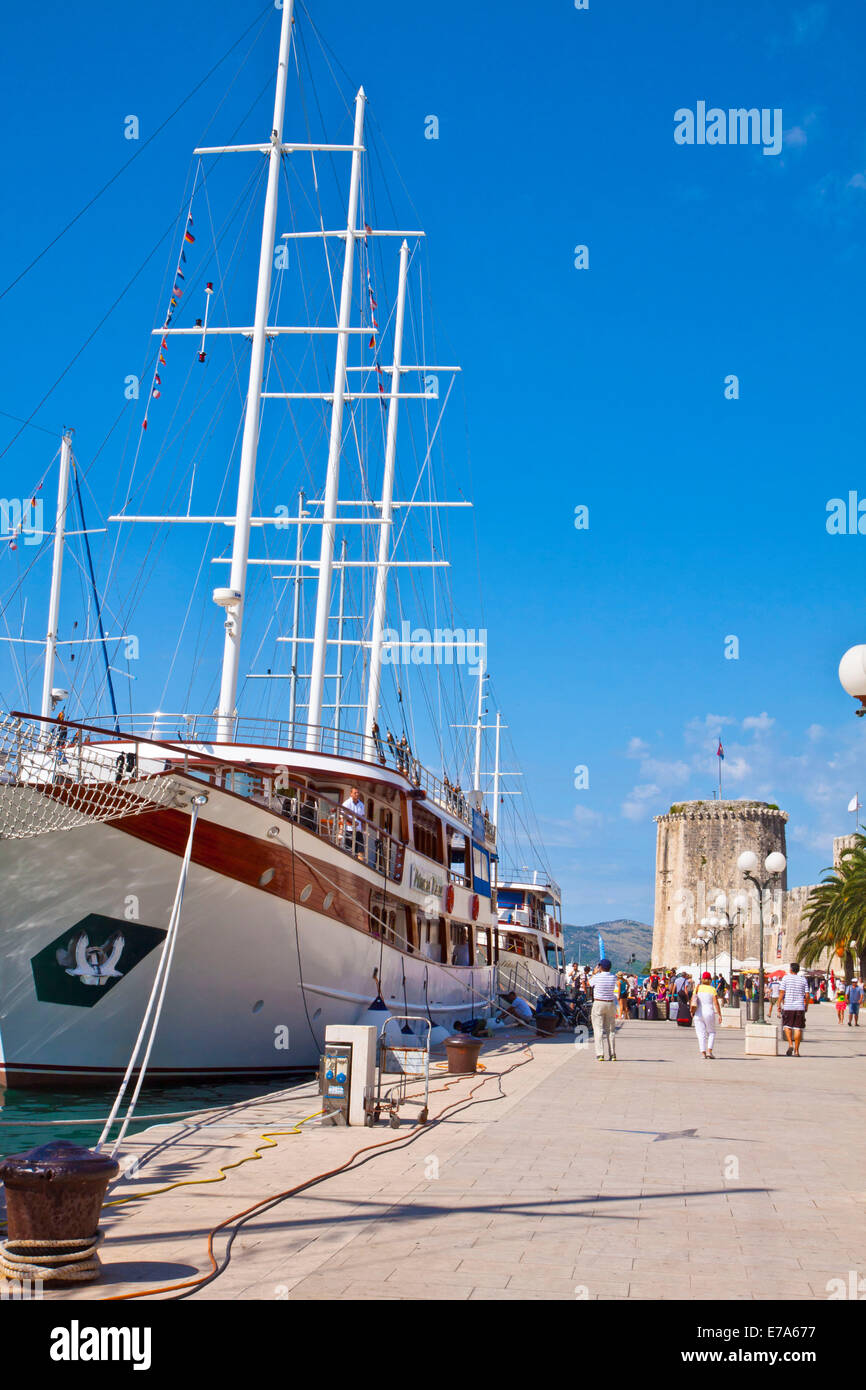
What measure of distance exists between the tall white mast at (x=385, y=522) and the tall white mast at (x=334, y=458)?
6.40 feet

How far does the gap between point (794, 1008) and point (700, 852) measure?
2683 inches

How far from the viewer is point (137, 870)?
47.6 ft

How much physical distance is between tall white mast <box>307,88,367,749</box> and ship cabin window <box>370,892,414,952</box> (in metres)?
4.55

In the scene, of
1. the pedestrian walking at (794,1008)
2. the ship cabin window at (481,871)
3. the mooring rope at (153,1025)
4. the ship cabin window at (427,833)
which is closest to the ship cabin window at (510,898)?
the ship cabin window at (481,871)

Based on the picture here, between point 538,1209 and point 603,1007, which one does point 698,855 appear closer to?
point 603,1007

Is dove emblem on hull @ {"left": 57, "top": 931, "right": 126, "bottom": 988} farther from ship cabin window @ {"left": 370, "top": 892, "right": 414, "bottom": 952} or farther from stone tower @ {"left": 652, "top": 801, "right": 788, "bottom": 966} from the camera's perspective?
stone tower @ {"left": 652, "top": 801, "right": 788, "bottom": 966}

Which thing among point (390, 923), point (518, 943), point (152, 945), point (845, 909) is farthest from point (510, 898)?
point (152, 945)

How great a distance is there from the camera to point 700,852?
283ft

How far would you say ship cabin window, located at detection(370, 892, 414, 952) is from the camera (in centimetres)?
1898

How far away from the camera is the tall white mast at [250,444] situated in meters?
18.5

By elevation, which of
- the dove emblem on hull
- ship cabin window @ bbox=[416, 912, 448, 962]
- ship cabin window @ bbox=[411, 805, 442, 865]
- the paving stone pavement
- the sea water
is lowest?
the sea water

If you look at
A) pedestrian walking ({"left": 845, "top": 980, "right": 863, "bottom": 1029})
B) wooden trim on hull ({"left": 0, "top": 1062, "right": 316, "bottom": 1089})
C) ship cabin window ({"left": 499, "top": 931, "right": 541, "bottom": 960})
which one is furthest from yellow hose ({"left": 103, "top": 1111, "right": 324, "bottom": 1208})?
ship cabin window ({"left": 499, "top": 931, "right": 541, "bottom": 960})
